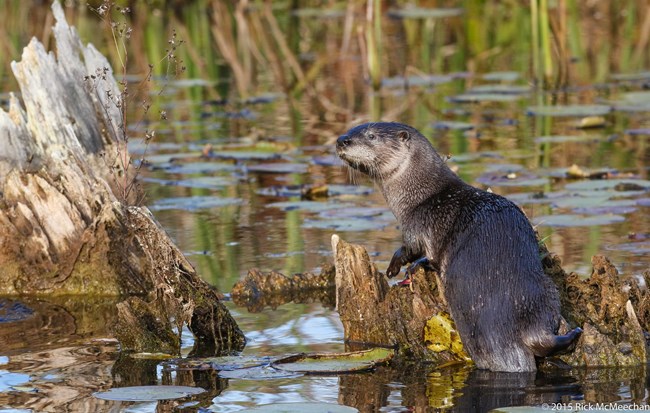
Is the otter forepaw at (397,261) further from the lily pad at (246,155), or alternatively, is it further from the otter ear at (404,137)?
the lily pad at (246,155)

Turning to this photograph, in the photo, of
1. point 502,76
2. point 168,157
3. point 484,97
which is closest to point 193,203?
point 168,157

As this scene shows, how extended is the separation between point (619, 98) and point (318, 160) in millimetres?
4336

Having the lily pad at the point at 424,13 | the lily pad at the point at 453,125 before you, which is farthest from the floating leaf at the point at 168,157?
the lily pad at the point at 424,13

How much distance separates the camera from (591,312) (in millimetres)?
6016

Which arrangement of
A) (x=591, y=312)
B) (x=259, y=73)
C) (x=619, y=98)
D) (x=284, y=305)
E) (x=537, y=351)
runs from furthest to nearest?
1. (x=259, y=73)
2. (x=619, y=98)
3. (x=284, y=305)
4. (x=591, y=312)
5. (x=537, y=351)

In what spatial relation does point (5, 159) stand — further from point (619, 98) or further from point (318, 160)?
point (619, 98)

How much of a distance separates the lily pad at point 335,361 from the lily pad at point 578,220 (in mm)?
2944

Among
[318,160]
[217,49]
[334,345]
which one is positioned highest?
[217,49]

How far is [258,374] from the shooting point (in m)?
5.71

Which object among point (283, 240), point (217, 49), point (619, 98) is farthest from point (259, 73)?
point (283, 240)

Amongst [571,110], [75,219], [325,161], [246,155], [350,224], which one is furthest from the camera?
[571,110]

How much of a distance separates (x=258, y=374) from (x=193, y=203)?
4.23 meters

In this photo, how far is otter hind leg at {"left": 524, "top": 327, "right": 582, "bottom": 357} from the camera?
215 inches

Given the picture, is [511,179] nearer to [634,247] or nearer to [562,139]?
[562,139]
